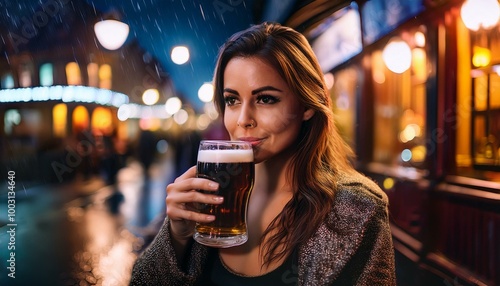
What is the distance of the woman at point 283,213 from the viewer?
1.16 meters

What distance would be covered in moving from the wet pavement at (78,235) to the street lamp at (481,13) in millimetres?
3331

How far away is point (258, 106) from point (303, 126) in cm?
29

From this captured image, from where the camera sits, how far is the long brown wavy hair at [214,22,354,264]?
1.20m

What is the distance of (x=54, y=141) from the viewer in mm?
17438

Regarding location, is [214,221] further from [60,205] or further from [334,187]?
[60,205]

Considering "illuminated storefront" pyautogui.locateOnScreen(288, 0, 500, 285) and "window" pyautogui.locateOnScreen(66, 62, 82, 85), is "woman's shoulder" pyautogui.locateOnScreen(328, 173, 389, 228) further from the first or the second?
"window" pyautogui.locateOnScreen(66, 62, 82, 85)

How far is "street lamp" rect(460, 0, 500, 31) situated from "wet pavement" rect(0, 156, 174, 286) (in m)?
3.33

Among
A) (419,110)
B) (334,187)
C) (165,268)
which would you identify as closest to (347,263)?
(334,187)

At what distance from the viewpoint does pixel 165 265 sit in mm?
1202

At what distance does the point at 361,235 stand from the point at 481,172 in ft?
8.74

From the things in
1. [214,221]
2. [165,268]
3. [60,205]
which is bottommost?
[60,205]

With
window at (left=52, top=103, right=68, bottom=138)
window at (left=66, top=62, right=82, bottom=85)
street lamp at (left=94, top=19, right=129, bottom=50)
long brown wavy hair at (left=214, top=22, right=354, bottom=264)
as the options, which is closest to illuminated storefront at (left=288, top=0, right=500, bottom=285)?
long brown wavy hair at (left=214, top=22, right=354, bottom=264)

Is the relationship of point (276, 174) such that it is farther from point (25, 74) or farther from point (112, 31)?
point (25, 74)

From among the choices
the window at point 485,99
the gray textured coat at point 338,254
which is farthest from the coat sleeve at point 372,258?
the window at point 485,99
